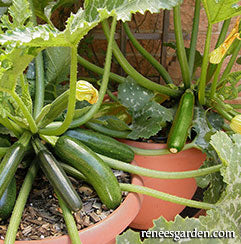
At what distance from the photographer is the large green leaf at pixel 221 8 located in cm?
81

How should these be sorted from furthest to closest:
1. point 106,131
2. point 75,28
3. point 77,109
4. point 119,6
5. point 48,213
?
point 106,131 < point 77,109 < point 48,213 < point 119,6 < point 75,28

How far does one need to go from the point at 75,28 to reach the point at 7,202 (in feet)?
1.29

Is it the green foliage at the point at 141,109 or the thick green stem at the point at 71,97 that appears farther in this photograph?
the green foliage at the point at 141,109

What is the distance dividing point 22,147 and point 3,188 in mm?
107

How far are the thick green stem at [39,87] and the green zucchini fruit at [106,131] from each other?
0.16 metres

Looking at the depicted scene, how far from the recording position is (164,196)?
772 mm

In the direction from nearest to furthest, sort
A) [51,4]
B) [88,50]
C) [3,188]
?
[3,188] → [51,4] → [88,50]

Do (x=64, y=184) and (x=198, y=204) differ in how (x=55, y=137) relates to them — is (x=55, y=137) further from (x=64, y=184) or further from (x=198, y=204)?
(x=198, y=204)

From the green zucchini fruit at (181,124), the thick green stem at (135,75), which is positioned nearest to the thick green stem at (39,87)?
the thick green stem at (135,75)

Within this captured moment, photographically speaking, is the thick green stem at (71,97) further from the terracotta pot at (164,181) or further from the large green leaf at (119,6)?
the terracotta pot at (164,181)

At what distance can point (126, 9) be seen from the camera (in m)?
0.64

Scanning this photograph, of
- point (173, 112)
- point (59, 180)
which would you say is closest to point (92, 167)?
point (59, 180)

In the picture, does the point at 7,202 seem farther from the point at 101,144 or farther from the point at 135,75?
the point at 135,75

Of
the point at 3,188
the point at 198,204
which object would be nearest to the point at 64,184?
the point at 3,188
